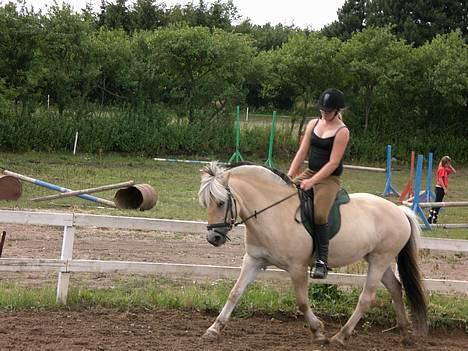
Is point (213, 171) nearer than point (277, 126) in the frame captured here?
Yes

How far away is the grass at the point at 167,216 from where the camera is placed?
7578mm

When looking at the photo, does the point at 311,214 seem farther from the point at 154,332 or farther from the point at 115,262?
the point at 115,262

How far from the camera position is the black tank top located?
22.1ft

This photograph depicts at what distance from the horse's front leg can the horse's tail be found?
5.35 feet

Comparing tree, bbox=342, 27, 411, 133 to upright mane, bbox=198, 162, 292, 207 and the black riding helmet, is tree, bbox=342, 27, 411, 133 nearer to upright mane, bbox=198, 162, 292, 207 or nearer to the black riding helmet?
the black riding helmet

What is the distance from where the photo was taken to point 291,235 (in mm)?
6629

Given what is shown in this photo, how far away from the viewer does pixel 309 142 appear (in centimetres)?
693

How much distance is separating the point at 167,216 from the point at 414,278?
7.63 metres

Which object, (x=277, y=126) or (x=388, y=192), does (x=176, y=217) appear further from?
(x=277, y=126)

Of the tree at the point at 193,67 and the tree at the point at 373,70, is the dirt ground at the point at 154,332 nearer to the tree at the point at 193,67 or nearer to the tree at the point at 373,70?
the tree at the point at 193,67

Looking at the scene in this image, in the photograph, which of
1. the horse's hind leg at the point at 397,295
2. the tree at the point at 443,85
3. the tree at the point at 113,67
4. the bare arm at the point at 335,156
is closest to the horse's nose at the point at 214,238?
the bare arm at the point at 335,156

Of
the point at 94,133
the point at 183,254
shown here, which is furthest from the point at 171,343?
the point at 94,133

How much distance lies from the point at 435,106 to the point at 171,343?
28877 millimetres

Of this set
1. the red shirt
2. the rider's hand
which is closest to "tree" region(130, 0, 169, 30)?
the red shirt
